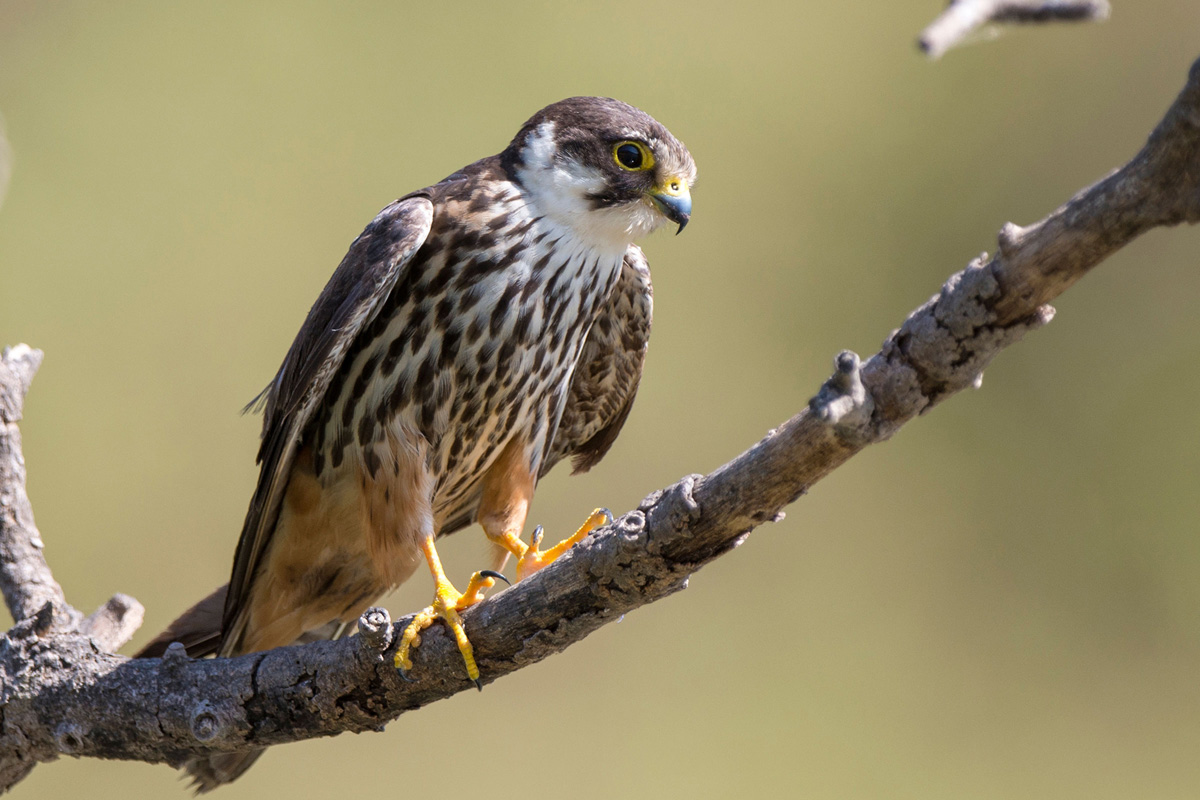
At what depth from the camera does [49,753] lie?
2289mm

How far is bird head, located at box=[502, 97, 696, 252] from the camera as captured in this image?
250cm

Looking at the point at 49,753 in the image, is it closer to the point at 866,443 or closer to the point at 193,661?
the point at 193,661

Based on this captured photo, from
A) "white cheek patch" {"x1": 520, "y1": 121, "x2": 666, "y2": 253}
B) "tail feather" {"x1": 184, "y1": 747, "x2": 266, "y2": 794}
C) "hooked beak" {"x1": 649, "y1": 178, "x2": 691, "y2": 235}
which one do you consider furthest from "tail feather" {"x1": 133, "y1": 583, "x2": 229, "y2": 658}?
"hooked beak" {"x1": 649, "y1": 178, "x2": 691, "y2": 235}

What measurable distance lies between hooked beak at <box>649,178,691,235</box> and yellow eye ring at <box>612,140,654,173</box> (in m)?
0.06

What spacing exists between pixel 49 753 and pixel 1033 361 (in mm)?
5578

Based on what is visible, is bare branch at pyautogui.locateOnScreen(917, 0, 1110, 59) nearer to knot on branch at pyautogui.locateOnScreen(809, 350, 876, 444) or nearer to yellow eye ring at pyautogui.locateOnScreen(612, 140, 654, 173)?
knot on branch at pyautogui.locateOnScreen(809, 350, 876, 444)

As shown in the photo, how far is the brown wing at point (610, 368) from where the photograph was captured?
279cm

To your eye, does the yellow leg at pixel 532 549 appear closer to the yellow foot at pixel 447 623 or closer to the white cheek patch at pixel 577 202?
the yellow foot at pixel 447 623

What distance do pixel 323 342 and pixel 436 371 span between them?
0.25 meters

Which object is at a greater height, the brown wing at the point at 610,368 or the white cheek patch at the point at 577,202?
the white cheek patch at the point at 577,202

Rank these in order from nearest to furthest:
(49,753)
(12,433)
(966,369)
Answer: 1. (966,369)
2. (49,753)
3. (12,433)

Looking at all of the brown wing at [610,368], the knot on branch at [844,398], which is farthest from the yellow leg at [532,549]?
the knot on branch at [844,398]

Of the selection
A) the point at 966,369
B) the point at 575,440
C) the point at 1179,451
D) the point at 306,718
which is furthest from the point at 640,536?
the point at 1179,451

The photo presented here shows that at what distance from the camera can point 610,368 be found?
2.90 meters
